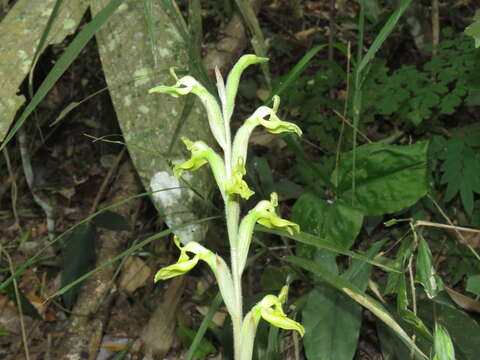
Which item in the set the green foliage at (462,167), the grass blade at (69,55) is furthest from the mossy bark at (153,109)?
the green foliage at (462,167)

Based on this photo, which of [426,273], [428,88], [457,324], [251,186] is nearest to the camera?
[426,273]

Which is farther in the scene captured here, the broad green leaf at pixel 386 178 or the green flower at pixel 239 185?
the broad green leaf at pixel 386 178

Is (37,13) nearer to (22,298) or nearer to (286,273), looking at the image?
(22,298)

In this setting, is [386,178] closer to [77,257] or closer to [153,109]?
[153,109]

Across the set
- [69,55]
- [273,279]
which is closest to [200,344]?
[273,279]

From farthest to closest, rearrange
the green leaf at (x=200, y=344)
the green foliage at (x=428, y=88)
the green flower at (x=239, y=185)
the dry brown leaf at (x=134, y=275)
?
1. the dry brown leaf at (x=134, y=275)
2. the green foliage at (x=428, y=88)
3. the green leaf at (x=200, y=344)
4. the green flower at (x=239, y=185)

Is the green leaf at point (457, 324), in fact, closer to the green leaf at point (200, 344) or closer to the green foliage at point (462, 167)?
the green foliage at point (462, 167)
